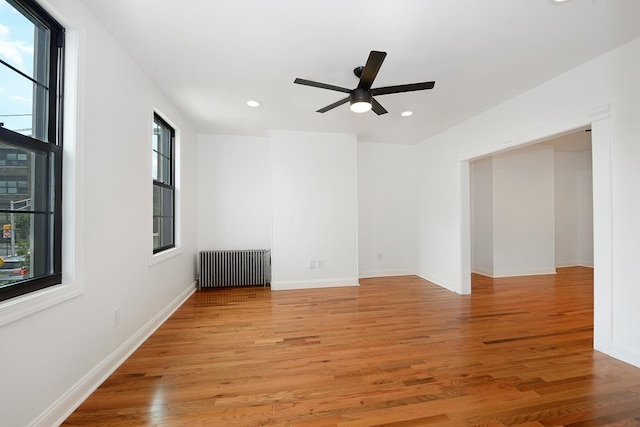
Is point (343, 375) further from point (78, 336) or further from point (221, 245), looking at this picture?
point (221, 245)

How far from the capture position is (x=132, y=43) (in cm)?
221

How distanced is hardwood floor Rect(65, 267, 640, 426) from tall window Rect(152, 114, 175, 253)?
1.04 metres

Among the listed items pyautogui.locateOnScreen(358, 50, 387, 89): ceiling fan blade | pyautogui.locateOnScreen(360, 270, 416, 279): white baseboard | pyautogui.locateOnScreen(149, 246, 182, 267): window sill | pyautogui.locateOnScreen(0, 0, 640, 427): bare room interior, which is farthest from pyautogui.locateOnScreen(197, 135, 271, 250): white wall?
pyautogui.locateOnScreen(358, 50, 387, 89): ceiling fan blade

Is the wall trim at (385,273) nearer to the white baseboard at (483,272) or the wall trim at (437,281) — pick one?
the wall trim at (437,281)

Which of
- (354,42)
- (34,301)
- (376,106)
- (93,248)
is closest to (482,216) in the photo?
(376,106)

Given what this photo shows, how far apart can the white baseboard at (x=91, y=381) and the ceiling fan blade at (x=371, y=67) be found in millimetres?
3051

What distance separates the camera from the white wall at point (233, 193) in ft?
15.8

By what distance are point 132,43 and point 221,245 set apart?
3.36 metres

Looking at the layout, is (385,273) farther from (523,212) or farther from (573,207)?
Result: (573,207)

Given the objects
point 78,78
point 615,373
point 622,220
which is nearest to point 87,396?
point 78,78

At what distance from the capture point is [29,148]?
1.49 metres

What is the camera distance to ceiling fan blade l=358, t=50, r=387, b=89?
1841mm

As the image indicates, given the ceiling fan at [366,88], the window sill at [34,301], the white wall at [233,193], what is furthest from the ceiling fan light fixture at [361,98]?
the white wall at [233,193]

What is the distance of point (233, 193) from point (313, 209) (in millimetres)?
1585
